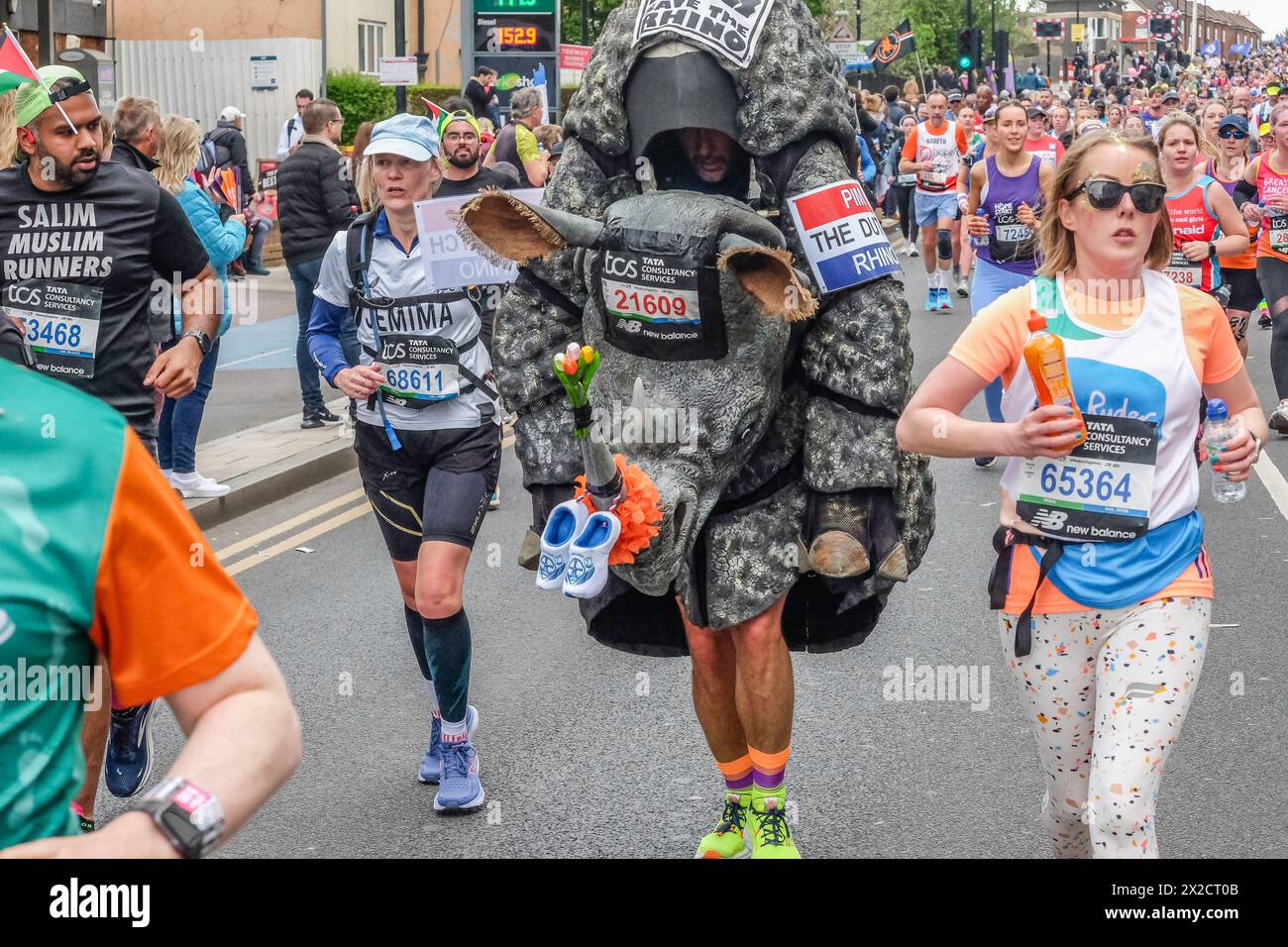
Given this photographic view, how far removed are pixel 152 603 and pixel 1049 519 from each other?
241 centimetres

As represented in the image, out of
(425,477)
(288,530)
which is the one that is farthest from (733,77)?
(288,530)

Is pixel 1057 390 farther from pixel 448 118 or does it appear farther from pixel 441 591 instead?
pixel 448 118

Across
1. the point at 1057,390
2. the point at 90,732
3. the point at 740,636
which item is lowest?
the point at 90,732

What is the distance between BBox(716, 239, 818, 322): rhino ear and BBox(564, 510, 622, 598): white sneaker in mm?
607

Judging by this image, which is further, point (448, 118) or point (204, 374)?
point (204, 374)

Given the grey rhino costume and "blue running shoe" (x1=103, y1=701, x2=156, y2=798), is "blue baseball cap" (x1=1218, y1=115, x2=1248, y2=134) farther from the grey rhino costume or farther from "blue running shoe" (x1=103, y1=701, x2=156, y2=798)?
"blue running shoe" (x1=103, y1=701, x2=156, y2=798)

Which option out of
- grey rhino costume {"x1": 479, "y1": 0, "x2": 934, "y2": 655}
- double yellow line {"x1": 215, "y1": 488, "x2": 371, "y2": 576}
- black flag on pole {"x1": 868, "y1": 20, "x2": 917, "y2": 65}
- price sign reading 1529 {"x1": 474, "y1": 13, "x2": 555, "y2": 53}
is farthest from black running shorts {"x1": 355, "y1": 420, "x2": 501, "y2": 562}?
black flag on pole {"x1": 868, "y1": 20, "x2": 917, "y2": 65}

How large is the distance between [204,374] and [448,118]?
299cm

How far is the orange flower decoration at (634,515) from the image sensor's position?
3.94 meters

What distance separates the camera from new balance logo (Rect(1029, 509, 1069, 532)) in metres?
3.80

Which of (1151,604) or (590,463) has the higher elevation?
(590,463)

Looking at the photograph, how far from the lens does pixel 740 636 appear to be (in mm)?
4441
